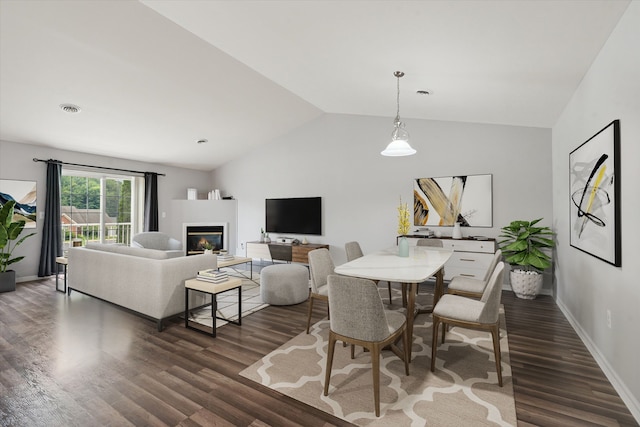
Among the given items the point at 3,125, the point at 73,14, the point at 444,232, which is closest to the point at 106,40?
the point at 73,14

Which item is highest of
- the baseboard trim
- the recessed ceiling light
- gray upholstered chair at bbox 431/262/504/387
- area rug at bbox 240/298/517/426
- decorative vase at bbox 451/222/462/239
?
the recessed ceiling light

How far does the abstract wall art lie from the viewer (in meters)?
5.02

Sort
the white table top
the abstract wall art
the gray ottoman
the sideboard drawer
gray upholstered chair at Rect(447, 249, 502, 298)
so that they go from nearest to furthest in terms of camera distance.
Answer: the white table top
gray upholstered chair at Rect(447, 249, 502, 298)
the gray ottoman
the sideboard drawer
the abstract wall art

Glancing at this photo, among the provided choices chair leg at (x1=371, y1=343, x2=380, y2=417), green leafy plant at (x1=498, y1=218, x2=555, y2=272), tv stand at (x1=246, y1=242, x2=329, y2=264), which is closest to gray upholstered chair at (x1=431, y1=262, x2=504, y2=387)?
chair leg at (x1=371, y1=343, x2=380, y2=417)

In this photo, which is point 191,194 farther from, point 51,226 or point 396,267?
point 396,267

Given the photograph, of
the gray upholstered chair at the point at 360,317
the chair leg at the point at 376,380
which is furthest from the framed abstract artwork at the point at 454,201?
the chair leg at the point at 376,380

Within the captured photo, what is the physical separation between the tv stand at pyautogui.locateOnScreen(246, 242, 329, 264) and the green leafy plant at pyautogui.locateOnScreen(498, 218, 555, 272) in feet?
10.6

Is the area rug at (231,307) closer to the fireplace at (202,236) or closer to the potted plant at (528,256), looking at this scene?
the fireplace at (202,236)

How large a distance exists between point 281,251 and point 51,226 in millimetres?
4101

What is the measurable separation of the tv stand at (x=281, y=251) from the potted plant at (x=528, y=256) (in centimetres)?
324

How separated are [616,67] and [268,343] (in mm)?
3454

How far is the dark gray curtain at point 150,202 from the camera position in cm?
691

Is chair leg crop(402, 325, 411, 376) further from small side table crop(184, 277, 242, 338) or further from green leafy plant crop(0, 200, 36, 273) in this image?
green leafy plant crop(0, 200, 36, 273)

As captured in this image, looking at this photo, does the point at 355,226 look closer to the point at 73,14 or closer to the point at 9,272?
the point at 73,14
